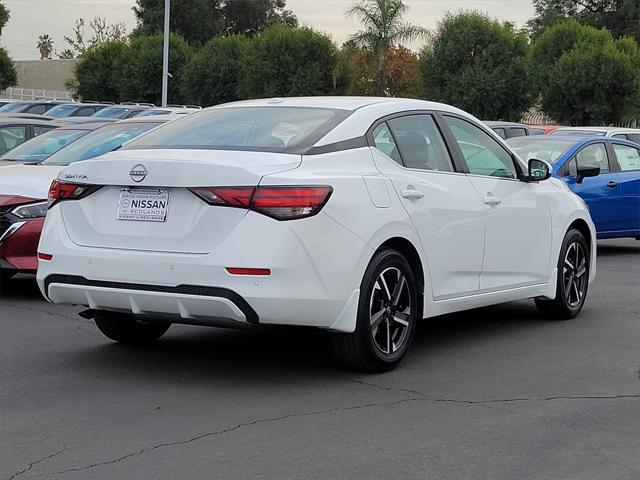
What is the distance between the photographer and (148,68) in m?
58.4

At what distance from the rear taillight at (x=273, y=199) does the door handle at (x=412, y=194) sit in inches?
34.0

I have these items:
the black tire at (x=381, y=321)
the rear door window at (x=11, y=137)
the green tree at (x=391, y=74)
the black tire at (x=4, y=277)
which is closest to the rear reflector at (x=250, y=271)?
the black tire at (x=381, y=321)

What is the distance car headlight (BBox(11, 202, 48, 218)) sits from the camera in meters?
9.31

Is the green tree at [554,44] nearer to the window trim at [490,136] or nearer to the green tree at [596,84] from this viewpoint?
the green tree at [596,84]

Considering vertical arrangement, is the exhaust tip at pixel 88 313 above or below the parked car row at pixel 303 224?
below

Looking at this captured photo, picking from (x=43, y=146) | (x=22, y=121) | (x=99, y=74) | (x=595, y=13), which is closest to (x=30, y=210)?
(x=43, y=146)

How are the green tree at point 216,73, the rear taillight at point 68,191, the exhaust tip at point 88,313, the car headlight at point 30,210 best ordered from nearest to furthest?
the rear taillight at point 68,191
the exhaust tip at point 88,313
the car headlight at point 30,210
the green tree at point 216,73

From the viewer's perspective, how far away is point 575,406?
19.7 feet

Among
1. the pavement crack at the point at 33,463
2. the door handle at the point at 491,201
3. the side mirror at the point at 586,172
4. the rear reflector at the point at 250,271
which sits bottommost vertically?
Answer: the pavement crack at the point at 33,463

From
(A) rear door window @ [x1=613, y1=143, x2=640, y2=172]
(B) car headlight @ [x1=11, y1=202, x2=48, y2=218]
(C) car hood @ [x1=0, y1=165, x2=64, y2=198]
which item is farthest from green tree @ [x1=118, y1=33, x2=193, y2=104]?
(B) car headlight @ [x1=11, y1=202, x2=48, y2=218]

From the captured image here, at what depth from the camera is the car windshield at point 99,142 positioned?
1076 centimetres

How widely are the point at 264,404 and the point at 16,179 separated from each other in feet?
15.4

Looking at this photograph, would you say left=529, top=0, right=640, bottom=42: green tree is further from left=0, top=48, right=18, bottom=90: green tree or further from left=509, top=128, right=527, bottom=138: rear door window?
left=509, top=128, right=527, bottom=138: rear door window

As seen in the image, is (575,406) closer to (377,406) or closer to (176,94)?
(377,406)
